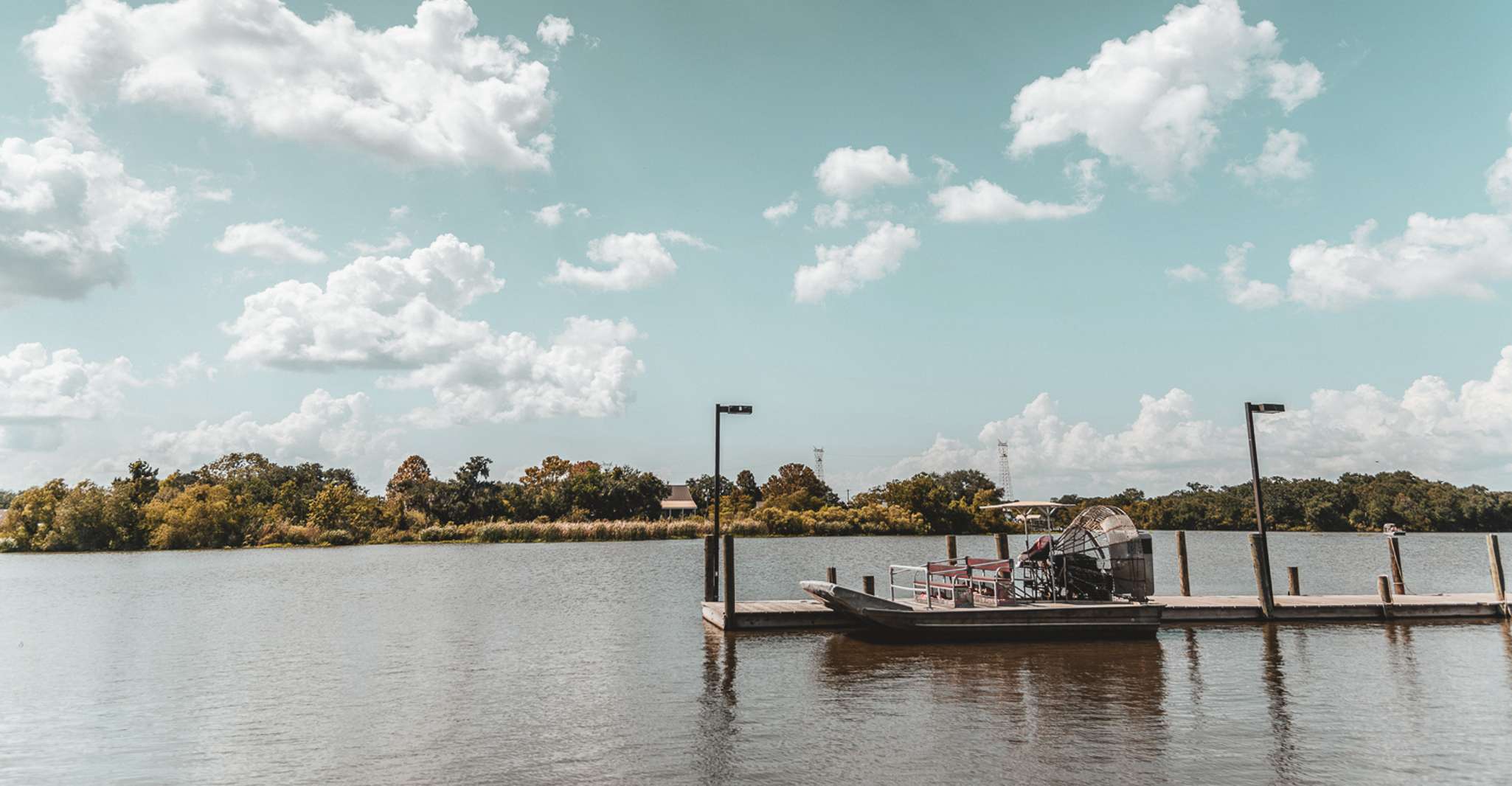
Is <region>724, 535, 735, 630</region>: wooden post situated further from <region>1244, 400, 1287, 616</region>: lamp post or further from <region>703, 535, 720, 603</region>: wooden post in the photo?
<region>1244, 400, 1287, 616</region>: lamp post

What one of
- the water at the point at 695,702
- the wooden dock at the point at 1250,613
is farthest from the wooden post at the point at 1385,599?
the water at the point at 695,702

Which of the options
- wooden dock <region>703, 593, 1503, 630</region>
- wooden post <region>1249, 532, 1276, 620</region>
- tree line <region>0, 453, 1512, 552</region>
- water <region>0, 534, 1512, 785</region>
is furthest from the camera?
tree line <region>0, 453, 1512, 552</region>

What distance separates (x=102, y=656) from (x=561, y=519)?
70.0 metres

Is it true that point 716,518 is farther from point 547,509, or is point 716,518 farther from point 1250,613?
point 547,509

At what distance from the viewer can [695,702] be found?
1609 cm

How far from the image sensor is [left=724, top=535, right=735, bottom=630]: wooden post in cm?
2250

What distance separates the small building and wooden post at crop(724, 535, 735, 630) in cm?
9087

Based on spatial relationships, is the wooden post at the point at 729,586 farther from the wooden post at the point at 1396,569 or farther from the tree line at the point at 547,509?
the tree line at the point at 547,509

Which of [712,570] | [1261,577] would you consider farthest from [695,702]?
[1261,577]

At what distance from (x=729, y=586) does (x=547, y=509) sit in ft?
244

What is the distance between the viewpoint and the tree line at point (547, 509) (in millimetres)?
78375

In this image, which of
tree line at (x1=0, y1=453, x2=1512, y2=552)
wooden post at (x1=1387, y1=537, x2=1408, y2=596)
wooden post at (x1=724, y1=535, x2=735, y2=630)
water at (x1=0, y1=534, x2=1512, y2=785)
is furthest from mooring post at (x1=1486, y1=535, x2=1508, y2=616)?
tree line at (x1=0, y1=453, x2=1512, y2=552)

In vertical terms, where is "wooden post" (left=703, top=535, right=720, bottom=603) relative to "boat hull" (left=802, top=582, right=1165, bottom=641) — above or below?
above

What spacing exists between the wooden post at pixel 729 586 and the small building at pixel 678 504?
90866 millimetres
